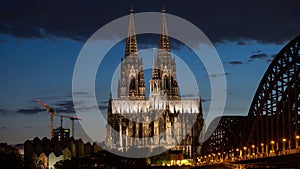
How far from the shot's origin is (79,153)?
17475 centimetres

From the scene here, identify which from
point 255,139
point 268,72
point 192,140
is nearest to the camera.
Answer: point 268,72

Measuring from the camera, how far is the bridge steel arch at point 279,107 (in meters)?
76.2

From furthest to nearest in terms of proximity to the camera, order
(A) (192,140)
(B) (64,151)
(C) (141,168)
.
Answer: (A) (192,140), (B) (64,151), (C) (141,168)

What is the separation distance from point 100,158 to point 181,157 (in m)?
29.7

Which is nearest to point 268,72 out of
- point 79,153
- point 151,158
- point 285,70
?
point 285,70

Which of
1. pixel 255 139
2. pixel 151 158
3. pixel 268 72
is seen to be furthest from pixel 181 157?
pixel 268 72

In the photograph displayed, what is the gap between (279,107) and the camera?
3378 inches

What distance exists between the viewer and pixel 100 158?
146 metres

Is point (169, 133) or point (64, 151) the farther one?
point (169, 133)

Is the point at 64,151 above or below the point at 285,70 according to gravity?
below

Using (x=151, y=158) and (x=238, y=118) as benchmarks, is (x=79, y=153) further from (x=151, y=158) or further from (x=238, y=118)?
(x=238, y=118)

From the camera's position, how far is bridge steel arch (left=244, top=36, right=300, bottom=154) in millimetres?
76250

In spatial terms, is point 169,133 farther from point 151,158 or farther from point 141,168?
point 141,168

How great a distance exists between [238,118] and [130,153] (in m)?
46.4
